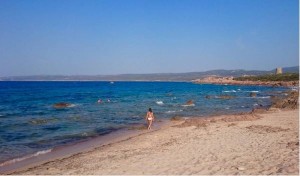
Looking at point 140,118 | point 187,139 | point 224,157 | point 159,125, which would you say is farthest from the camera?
point 140,118

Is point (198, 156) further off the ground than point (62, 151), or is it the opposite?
point (198, 156)

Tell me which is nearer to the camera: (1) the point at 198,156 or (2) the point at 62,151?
(1) the point at 198,156

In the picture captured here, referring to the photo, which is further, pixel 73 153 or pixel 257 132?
pixel 257 132

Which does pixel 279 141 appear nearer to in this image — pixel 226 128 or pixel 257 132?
pixel 257 132

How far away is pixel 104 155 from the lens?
14.1m

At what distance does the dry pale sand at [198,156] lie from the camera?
10.3 m

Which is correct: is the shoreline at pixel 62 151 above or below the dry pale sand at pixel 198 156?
below

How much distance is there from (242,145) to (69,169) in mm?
6966

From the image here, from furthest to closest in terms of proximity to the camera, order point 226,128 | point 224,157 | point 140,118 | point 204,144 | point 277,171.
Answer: point 140,118 → point 226,128 → point 204,144 → point 224,157 → point 277,171

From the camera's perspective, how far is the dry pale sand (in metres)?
10.3

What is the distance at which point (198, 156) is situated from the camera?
12.2 metres

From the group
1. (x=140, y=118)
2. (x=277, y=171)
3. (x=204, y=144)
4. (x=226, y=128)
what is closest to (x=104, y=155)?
(x=204, y=144)

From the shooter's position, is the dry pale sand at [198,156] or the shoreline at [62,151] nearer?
the dry pale sand at [198,156]

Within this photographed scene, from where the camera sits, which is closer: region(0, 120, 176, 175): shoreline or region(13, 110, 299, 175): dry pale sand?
region(13, 110, 299, 175): dry pale sand
